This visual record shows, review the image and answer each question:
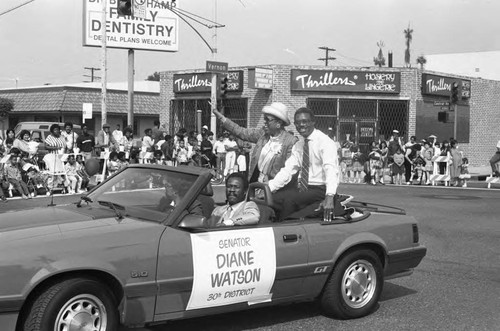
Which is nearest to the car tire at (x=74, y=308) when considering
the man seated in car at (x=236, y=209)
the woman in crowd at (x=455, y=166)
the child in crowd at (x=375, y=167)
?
the man seated in car at (x=236, y=209)

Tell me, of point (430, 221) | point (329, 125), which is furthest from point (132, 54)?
point (430, 221)

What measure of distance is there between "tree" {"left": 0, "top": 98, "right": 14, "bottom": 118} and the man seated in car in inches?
1669

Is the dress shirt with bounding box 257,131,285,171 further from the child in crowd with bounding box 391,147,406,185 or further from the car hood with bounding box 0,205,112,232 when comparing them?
the child in crowd with bounding box 391,147,406,185

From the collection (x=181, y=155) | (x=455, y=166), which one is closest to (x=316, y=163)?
(x=181, y=155)

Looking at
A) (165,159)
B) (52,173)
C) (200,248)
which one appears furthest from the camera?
(165,159)

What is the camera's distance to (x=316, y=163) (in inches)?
230

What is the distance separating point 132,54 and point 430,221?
19.9m

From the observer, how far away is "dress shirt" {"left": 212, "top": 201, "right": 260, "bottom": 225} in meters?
4.90

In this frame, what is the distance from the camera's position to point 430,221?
36.9 ft

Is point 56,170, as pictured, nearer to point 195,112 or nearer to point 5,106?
point 195,112

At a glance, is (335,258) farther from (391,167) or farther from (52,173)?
(391,167)

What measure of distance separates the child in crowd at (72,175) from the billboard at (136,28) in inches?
505

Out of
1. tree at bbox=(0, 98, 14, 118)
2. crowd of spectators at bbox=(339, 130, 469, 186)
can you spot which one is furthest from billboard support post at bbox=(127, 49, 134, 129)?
tree at bbox=(0, 98, 14, 118)

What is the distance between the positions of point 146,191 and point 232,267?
40.3 inches
